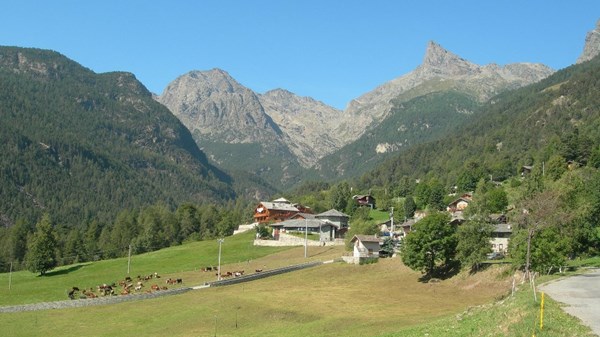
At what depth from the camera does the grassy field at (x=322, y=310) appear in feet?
125

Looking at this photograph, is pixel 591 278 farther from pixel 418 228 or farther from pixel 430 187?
pixel 430 187

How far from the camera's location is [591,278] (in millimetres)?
54000

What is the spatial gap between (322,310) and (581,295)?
25.2m

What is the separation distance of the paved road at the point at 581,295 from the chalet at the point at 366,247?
39.0 metres

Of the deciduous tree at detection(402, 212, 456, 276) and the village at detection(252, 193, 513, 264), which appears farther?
the village at detection(252, 193, 513, 264)

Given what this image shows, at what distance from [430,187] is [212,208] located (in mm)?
68836

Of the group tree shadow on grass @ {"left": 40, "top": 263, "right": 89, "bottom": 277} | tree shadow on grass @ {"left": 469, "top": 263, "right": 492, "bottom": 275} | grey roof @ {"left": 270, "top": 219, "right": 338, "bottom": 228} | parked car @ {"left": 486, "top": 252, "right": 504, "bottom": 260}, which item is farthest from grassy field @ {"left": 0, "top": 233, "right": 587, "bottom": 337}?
grey roof @ {"left": 270, "top": 219, "right": 338, "bottom": 228}

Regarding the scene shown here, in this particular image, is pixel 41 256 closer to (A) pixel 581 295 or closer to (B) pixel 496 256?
(B) pixel 496 256

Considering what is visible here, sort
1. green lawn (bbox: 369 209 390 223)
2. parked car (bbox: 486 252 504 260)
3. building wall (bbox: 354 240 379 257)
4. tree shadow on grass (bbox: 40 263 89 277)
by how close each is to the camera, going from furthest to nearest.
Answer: green lawn (bbox: 369 209 390 223), tree shadow on grass (bbox: 40 263 89 277), building wall (bbox: 354 240 379 257), parked car (bbox: 486 252 504 260)

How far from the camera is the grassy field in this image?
3819cm

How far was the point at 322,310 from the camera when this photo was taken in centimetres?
6016

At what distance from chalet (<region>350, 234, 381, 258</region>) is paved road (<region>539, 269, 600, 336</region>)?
128ft

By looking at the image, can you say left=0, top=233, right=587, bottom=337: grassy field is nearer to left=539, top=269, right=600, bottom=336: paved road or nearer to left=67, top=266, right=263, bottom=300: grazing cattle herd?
left=539, top=269, right=600, bottom=336: paved road

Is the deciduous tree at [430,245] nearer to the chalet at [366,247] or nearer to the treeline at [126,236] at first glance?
the chalet at [366,247]
